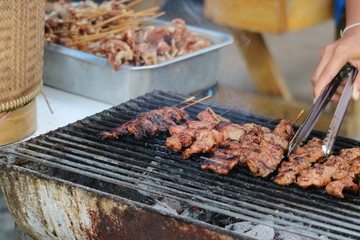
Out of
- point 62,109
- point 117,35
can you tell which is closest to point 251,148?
point 62,109

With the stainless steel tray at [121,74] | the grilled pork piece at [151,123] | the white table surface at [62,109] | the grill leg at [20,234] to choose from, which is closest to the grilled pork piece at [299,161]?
the grilled pork piece at [151,123]

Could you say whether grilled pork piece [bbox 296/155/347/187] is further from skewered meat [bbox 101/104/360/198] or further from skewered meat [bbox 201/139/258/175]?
skewered meat [bbox 201/139/258/175]

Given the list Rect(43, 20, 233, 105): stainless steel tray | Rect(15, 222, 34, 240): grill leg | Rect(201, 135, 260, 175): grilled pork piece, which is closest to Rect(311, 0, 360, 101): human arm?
Rect(201, 135, 260, 175): grilled pork piece

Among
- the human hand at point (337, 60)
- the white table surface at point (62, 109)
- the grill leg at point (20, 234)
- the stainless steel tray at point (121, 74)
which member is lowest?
the grill leg at point (20, 234)

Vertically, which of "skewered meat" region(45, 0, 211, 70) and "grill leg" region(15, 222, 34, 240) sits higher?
"skewered meat" region(45, 0, 211, 70)

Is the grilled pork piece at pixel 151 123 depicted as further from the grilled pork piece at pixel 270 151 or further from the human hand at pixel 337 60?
the human hand at pixel 337 60

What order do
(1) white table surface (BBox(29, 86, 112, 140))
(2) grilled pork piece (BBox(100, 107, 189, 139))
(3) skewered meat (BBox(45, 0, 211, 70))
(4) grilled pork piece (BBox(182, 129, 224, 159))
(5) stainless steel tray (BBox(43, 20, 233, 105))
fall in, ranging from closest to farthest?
1. (4) grilled pork piece (BBox(182, 129, 224, 159))
2. (2) grilled pork piece (BBox(100, 107, 189, 139))
3. (1) white table surface (BBox(29, 86, 112, 140))
4. (5) stainless steel tray (BBox(43, 20, 233, 105))
5. (3) skewered meat (BBox(45, 0, 211, 70))

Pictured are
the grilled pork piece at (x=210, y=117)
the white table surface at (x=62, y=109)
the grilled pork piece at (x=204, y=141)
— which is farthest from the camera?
the white table surface at (x=62, y=109)

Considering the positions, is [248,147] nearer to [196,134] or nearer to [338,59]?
[196,134]
